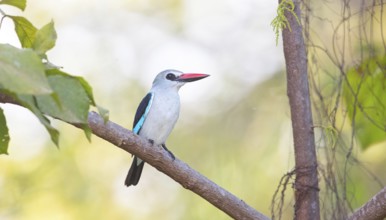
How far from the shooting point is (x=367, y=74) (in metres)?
2.51

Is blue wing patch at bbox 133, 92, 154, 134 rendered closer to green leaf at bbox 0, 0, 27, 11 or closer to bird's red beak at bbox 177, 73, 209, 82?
bird's red beak at bbox 177, 73, 209, 82

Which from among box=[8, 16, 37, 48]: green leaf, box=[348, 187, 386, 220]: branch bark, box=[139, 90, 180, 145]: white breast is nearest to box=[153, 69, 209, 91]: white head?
box=[139, 90, 180, 145]: white breast

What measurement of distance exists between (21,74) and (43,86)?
30 millimetres

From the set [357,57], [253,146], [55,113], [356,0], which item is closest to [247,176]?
[253,146]

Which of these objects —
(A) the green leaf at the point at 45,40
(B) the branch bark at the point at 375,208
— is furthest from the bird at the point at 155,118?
(A) the green leaf at the point at 45,40

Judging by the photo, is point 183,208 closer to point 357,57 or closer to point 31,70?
point 357,57

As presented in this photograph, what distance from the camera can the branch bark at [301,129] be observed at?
2.63m

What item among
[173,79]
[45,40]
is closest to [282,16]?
[45,40]

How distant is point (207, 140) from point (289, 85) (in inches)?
129

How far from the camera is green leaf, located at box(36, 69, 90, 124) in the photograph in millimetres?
891

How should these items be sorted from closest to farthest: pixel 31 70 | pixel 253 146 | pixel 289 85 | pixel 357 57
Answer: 1. pixel 31 70
2. pixel 289 85
3. pixel 357 57
4. pixel 253 146

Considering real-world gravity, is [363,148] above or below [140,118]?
above

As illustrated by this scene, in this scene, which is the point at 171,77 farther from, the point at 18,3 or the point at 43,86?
the point at 43,86

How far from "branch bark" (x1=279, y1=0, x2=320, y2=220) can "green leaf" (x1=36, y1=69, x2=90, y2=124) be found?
70.3 inches
